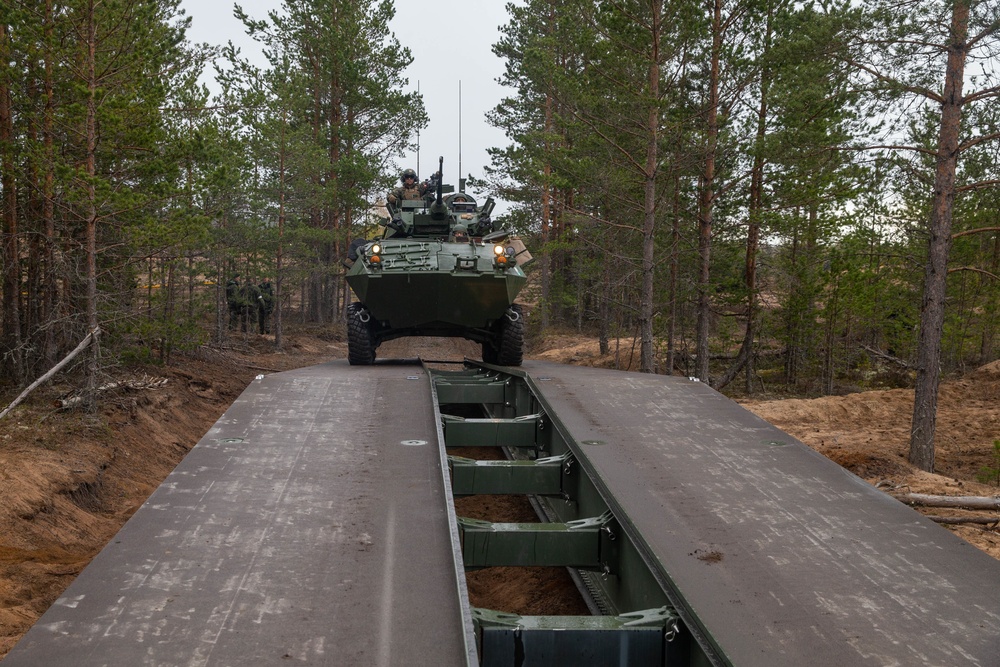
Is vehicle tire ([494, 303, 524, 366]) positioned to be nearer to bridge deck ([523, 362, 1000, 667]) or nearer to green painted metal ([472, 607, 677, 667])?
bridge deck ([523, 362, 1000, 667])

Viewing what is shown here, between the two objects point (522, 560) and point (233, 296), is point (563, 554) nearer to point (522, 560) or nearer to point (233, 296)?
point (522, 560)

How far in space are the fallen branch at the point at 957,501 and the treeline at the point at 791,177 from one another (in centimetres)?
248

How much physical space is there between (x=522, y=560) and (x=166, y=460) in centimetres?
554

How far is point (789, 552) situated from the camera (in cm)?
392

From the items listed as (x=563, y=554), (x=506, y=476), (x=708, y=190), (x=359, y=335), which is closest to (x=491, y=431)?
(x=506, y=476)

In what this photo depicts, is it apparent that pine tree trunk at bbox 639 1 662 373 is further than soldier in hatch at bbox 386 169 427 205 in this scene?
Yes

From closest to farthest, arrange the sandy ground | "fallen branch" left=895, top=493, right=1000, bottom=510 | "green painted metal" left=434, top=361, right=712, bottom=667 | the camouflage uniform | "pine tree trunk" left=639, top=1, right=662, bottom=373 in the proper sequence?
"green painted metal" left=434, top=361, right=712, bottom=667 < the sandy ground < "fallen branch" left=895, top=493, right=1000, bottom=510 < the camouflage uniform < "pine tree trunk" left=639, top=1, right=662, bottom=373

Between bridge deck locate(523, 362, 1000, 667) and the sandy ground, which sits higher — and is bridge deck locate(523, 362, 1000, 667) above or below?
above

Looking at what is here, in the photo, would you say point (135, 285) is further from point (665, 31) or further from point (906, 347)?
point (906, 347)

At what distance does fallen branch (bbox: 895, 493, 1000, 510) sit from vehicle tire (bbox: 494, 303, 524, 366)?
4.95 metres


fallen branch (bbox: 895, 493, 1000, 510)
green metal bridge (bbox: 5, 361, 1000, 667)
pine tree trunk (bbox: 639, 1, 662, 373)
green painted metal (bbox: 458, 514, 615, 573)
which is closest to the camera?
green metal bridge (bbox: 5, 361, 1000, 667)

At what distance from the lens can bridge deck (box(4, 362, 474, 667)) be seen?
2.80 meters

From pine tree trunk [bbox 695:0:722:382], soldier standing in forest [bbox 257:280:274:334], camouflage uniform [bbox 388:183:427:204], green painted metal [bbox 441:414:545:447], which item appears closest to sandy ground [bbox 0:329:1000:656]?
green painted metal [bbox 441:414:545:447]

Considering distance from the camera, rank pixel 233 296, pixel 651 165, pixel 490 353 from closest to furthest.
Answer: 1. pixel 490 353
2. pixel 651 165
3. pixel 233 296
